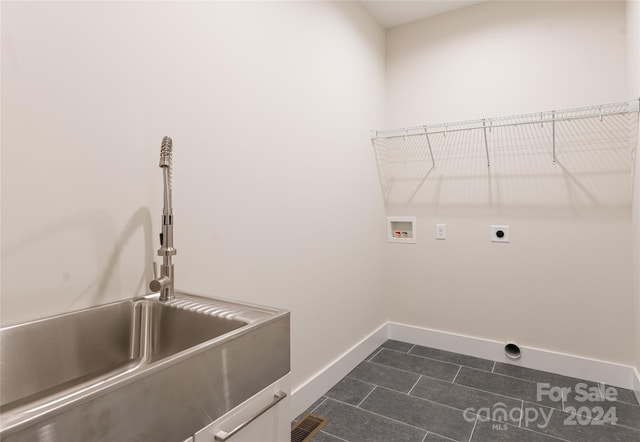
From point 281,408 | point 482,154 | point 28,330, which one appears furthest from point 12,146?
point 482,154

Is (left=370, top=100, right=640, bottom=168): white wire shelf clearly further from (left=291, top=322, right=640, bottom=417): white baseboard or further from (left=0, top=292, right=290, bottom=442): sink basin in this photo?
(left=0, top=292, right=290, bottom=442): sink basin

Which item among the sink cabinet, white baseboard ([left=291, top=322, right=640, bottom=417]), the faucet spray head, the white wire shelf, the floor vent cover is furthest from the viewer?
the white wire shelf

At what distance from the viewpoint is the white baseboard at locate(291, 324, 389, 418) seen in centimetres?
198

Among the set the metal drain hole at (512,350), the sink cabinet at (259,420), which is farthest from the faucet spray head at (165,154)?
the metal drain hole at (512,350)

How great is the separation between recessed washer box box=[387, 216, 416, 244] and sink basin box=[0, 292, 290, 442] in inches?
83.9

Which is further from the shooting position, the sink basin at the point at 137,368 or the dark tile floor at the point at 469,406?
the dark tile floor at the point at 469,406

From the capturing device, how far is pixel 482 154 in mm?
2689

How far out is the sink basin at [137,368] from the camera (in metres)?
0.57

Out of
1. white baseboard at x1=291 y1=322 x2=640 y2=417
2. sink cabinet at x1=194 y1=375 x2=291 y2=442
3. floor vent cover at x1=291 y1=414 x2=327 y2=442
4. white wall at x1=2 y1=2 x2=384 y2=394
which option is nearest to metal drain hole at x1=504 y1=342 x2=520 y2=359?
white baseboard at x1=291 y1=322 x2=640 y2=417

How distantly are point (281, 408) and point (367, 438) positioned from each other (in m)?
0.99

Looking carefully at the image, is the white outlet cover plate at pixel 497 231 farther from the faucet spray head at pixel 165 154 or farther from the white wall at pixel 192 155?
the faucet spray head at pixel 165 154

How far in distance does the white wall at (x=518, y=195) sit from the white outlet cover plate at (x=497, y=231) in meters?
0.04

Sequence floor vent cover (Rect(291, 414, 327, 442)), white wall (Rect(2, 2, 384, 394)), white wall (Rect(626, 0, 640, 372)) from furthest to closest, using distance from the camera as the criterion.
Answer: white wall (Rect(626, 0, 640, 372)) → floor vent cover (Rect(291, 414, 327, 442)) → white wall (Rect(2, 2, 384, 394))

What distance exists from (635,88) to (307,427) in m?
2.65
